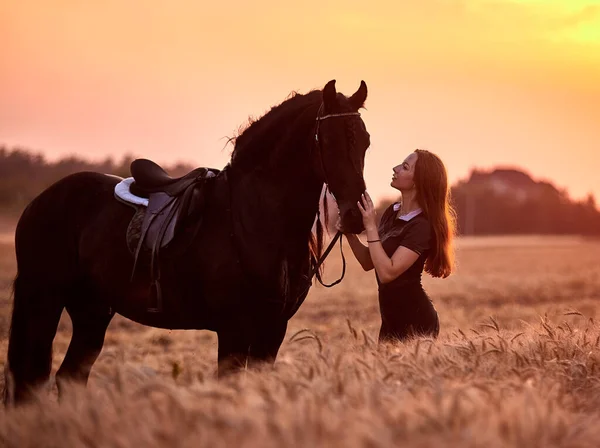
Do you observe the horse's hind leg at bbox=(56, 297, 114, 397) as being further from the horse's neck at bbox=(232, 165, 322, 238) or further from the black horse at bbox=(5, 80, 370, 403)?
the horse's neck at bbox=(232, 165, 322, 238)

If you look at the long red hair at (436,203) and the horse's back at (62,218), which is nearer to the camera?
the long red hair at (436,203)

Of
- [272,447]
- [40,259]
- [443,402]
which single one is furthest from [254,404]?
[40,259]

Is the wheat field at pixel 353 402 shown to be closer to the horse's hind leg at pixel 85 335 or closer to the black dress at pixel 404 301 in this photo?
the black dress at pixel 404 301

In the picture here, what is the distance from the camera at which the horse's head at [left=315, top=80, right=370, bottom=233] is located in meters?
5.05

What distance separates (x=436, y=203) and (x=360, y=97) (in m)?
1.25

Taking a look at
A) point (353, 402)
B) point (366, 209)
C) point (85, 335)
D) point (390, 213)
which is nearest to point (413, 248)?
point (390, 213)

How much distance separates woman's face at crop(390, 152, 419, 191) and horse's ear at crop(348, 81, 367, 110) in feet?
3.39

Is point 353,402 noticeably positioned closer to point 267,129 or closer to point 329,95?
point 329,95

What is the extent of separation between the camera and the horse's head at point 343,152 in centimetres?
505

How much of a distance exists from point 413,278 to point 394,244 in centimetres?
30

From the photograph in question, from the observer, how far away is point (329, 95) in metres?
5.14

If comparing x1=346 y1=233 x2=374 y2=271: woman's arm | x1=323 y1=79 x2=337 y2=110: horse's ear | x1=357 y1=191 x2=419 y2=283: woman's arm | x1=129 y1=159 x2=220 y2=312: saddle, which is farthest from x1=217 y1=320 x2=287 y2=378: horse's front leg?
x1=323 y1=79 x2=337 y2=110: horse's ear

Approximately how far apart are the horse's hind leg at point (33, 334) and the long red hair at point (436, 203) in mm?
2913

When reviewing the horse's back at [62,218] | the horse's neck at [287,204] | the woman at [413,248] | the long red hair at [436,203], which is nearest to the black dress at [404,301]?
the woman at [413,248]
